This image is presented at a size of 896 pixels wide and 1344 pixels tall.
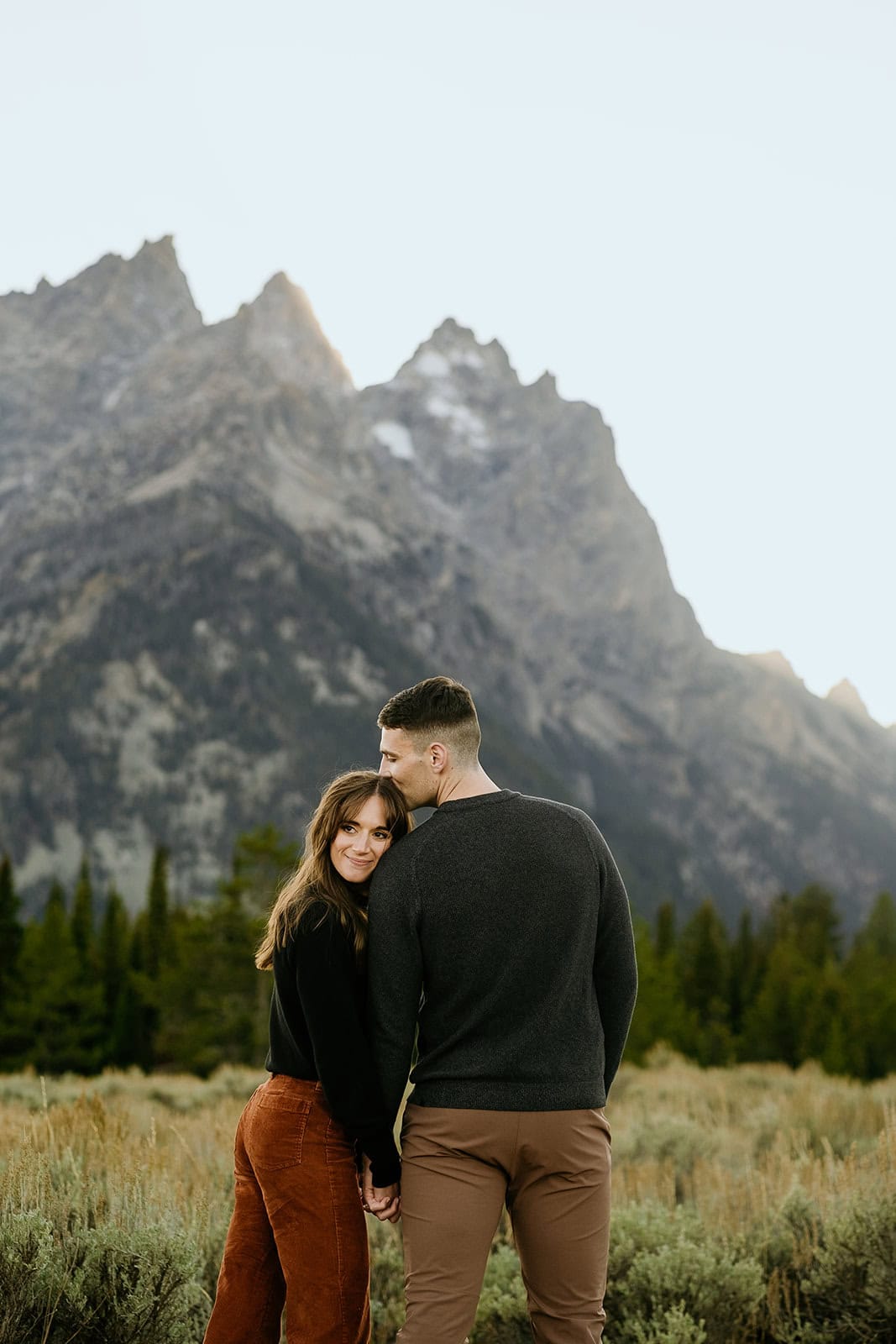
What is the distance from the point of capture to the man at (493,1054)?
3463mm

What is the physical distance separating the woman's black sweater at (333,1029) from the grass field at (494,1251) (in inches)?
49.5

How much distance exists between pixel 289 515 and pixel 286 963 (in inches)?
7474

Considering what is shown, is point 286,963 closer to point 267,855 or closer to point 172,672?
point 267,855

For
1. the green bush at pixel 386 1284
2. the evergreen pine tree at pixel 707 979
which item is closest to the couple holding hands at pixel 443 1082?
the green bush at pixel 386 1284

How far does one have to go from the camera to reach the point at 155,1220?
4.84m

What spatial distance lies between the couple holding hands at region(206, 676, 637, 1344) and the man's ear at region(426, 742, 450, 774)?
1.7 inches

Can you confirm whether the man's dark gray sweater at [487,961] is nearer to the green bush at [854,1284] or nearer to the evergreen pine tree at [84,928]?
the green bush at [854,1284]

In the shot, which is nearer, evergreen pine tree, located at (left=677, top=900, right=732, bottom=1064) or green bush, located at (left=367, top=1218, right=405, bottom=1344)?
green bush, located at (left=367, top=1218, right=405, bottom=1344)

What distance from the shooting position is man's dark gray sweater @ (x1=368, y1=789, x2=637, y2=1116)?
139 inches

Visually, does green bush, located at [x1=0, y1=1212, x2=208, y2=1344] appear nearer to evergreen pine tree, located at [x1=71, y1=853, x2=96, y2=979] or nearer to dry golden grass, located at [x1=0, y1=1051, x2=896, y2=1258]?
dry golden grass, located at [x1=0, y1=1051, x2=896, y2=1258]

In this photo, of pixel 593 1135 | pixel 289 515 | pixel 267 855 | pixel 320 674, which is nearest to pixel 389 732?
pixel 593 1135

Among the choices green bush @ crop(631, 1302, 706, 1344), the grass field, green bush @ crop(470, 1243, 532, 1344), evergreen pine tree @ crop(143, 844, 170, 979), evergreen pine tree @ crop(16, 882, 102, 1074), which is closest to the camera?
the grass field

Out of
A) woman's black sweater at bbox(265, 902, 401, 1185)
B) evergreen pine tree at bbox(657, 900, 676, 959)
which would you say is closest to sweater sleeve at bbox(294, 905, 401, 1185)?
woman's black sweater at bbox(265, 902, 401, 1185)

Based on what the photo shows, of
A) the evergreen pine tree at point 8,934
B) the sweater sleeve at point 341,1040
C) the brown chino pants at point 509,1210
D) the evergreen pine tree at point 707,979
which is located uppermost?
the sweater sleeve at point 341,1040
